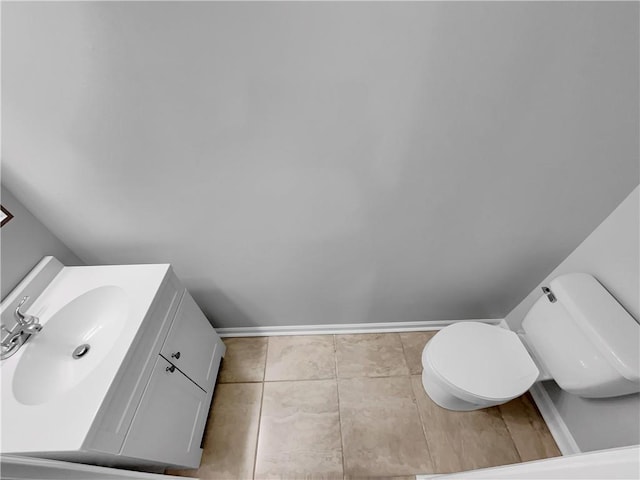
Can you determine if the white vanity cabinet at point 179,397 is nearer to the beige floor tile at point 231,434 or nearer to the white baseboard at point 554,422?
the beige floor tile at point 231,434

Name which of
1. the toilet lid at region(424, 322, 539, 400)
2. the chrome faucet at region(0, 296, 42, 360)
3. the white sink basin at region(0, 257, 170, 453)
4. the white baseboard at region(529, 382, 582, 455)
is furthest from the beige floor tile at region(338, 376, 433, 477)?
the chrome faucet at region(0, 296, 42, 360)

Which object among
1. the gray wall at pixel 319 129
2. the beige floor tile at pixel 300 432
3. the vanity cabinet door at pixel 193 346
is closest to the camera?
the gray wall at pixel 319 129

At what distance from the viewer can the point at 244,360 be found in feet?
4.86

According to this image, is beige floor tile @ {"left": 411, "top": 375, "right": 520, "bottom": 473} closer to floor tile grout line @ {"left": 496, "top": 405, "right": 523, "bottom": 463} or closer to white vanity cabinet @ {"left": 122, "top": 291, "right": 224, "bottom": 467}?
floor tile grout line @ {"left": 496, "top": 405, "right": 523, "bottom": 463}

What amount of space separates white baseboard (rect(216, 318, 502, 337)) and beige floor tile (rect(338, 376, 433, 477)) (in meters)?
0.28

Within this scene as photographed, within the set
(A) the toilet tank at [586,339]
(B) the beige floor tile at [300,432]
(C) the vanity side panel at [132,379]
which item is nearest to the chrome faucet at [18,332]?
(C) the vanity side panel at [132,379]

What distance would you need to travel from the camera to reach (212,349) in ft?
4.24

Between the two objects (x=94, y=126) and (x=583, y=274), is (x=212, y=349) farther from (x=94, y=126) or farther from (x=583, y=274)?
(x=583, y=274)

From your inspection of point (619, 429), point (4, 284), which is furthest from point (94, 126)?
point (619, 429)

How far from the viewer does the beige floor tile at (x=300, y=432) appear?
45.1 inches

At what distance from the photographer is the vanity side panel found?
667mm

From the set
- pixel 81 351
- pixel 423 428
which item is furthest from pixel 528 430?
pixel 81 351

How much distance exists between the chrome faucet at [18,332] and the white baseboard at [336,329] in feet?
2.79

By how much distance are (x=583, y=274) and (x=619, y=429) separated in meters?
Answer: 0.59
